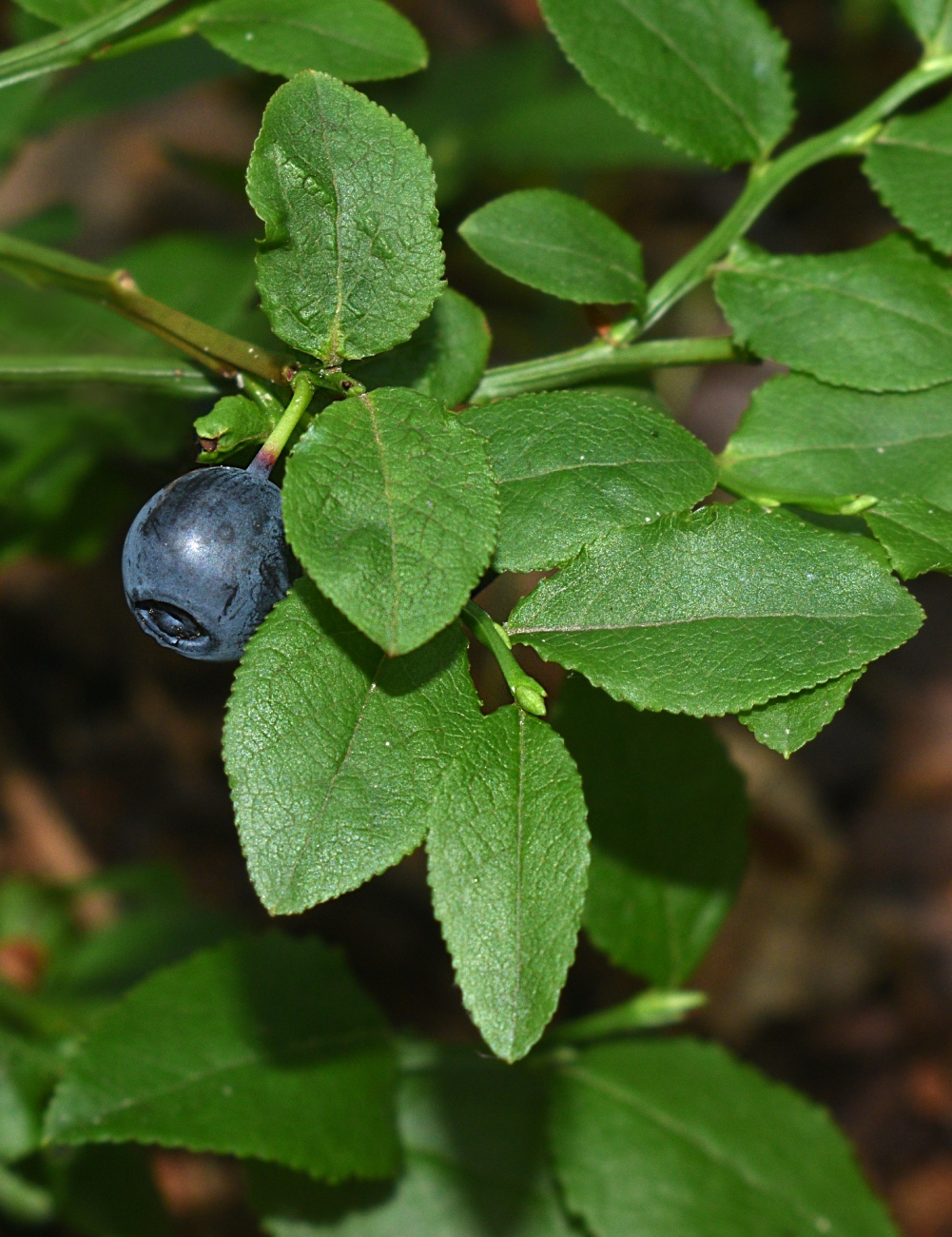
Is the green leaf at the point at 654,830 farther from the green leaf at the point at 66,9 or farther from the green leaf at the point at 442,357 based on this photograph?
the green leaf at the point at 66,9

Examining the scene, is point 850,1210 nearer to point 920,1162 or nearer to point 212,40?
point 920,1162

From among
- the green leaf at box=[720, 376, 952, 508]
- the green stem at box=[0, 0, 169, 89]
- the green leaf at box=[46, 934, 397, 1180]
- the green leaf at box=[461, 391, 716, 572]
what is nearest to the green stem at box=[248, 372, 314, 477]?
the green leaf at box=[461, 391, 716, 572]

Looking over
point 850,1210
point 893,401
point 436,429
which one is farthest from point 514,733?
point 850,1210

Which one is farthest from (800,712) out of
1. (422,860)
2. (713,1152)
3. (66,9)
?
(422,860)

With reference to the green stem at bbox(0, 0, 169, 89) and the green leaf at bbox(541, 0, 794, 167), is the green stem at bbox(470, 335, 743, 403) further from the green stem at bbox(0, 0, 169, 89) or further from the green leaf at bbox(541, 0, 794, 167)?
the green stem at bbox(0, 0, 169, 89)

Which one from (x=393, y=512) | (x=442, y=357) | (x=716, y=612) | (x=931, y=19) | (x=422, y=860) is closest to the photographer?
(x=393, y=512)

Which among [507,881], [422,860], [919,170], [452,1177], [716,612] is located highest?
[919,170]

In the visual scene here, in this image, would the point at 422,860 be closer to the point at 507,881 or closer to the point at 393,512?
the point at 507,881
